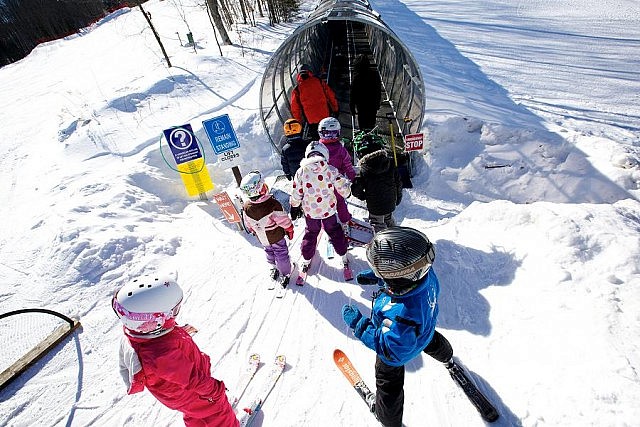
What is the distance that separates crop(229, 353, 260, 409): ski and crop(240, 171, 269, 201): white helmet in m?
1.79

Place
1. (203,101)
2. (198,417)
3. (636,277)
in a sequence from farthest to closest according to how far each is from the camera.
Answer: (203,101) < (636,277) < (198,417)

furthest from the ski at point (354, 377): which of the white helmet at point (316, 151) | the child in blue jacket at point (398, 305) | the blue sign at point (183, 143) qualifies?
the blue sign at point (183, 143)

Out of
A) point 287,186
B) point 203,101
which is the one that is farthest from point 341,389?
point 203,101

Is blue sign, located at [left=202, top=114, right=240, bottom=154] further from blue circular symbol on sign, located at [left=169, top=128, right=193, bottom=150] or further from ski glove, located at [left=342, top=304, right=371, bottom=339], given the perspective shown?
ski glove, located at [left=342, top=304, right=371, bottom=339]

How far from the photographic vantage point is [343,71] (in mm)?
12930

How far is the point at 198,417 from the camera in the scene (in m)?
2.69

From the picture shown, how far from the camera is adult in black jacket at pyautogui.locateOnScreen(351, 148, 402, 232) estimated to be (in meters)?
4.34

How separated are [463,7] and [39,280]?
76.9ft

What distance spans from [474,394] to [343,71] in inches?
482

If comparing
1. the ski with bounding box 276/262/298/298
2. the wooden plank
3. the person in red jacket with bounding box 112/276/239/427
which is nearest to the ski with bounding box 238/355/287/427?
the person in red jacket with bounding box 112/276/239/427

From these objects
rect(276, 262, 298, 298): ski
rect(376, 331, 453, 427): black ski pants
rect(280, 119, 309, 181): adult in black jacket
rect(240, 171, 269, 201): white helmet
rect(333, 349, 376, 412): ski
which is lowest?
rect(276, 262, 298, 298): ski

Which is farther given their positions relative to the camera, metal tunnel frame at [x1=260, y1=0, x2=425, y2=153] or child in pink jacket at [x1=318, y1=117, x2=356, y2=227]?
metal tunnel frame at [x1=260, y1=0, x2=425, y2=153]

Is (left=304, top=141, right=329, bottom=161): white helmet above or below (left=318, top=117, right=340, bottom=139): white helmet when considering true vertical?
above

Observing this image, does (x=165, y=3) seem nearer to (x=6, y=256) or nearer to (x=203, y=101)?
(x=203, y=101)
